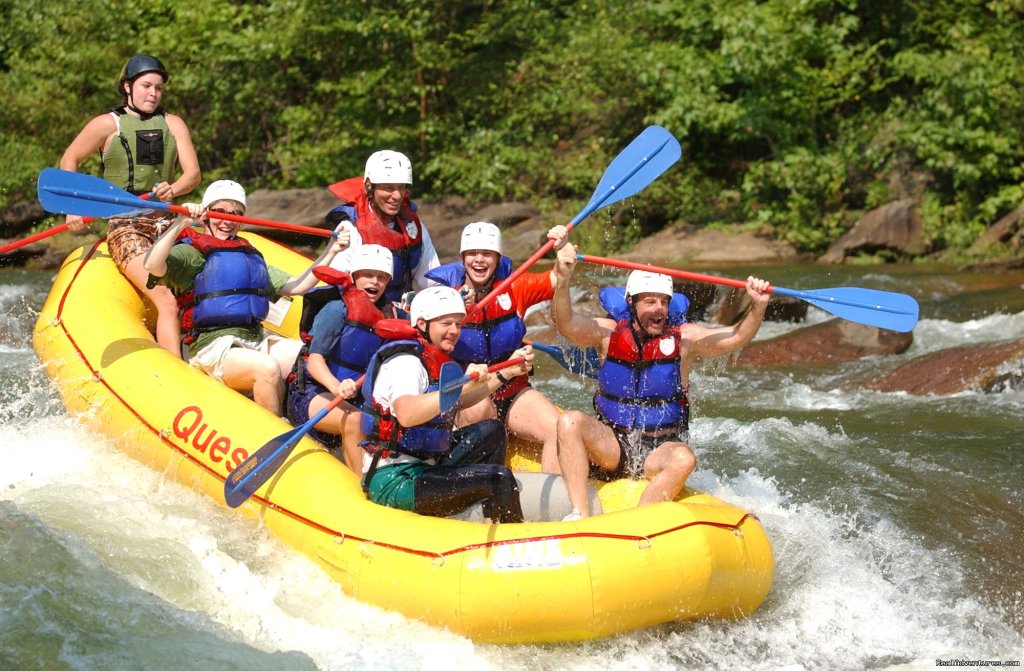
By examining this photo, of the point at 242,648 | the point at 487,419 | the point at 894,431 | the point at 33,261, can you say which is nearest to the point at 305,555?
the point at 242,648

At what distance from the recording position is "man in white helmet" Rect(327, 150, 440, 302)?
16.9 feet

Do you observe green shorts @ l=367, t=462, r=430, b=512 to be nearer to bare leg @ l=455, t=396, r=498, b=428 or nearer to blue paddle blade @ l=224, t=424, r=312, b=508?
bare leg @ l=455, t=396, r=498, b=428

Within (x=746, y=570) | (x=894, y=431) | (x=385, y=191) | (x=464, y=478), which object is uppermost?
(x=385, y=191)

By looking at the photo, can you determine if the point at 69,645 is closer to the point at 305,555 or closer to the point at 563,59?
the point at 305,555

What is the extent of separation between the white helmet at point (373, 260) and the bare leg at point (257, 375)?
2.31 feet

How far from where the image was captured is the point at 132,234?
5.83 m

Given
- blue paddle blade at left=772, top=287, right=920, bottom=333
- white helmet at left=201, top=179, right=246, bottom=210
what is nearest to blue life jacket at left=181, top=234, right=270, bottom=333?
white helmet at left=201, top=179, right=246, bottom=210

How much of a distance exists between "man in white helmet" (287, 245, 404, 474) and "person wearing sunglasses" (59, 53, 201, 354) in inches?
39.7

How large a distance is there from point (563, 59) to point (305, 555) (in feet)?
31.5

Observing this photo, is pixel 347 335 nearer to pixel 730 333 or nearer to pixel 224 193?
pixel 224 193

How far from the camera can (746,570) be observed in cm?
435

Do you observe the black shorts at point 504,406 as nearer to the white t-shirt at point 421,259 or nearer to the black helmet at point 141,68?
the white t-shirt at point 421,259

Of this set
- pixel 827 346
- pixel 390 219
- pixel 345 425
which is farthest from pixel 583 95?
pixel 345 425

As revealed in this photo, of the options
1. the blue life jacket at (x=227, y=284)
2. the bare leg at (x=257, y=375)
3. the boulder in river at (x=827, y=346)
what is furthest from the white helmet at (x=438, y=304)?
the boulder in river at (x=827, y=346)
